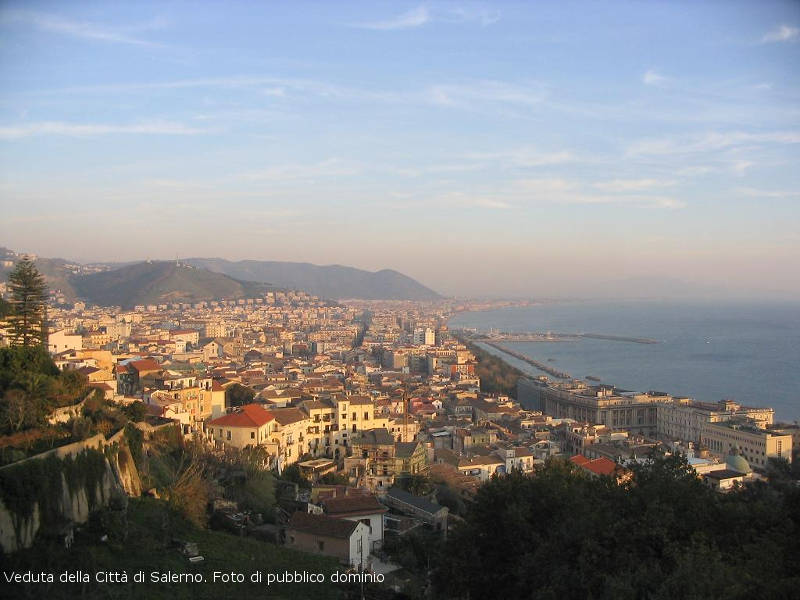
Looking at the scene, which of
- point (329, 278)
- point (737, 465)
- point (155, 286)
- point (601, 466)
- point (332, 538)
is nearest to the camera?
point (332, 538)

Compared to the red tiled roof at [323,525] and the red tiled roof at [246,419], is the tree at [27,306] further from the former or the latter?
the red tiled roof at [323,525]

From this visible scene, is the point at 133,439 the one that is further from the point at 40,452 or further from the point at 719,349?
the point at 719,349

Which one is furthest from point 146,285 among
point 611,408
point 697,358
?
point 611,408

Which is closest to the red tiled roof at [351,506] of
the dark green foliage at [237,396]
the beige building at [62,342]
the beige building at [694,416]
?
the dark green foliage at [237,396]

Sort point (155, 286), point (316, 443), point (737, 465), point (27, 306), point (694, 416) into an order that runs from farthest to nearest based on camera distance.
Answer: point (155, 286)
point (694, 416)
point (737, 465)
point (316, 443)
point (27, 306)

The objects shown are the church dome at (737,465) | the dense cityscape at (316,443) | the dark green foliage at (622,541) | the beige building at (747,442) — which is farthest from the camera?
the beige building at (747,442)

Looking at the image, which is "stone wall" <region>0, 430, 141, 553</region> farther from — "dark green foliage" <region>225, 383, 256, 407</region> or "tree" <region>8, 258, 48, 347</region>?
"dark green foliage" <region>225, 383, 256, 407</region>

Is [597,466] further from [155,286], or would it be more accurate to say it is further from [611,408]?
[155,286]

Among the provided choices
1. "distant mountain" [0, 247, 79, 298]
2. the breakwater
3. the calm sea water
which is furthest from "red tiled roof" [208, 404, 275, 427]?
"distant mountain" [0, 247, 79, 298]
